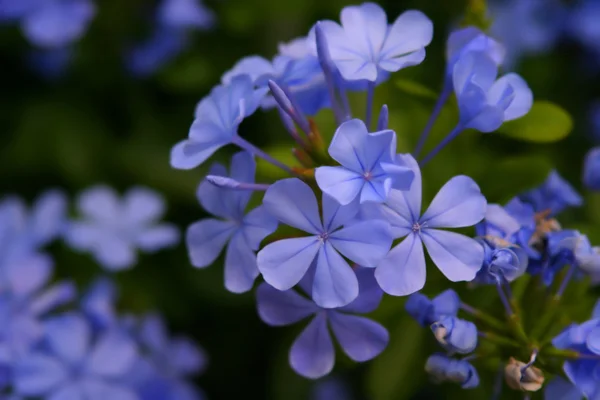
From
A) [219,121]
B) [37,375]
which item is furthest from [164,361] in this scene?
[219,121]

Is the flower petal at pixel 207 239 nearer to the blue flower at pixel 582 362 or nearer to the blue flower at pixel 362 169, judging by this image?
the blue flower at pixel 362 169

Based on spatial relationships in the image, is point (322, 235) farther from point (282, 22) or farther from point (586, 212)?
point (282, 22)

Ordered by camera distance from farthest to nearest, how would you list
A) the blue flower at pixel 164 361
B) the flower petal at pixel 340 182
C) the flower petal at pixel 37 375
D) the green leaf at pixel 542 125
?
the blue flower at pixel 164 361
the flower petal at pixel 37 375
the green leaf at pixel 542 125
the flower petal at pixel 340 182

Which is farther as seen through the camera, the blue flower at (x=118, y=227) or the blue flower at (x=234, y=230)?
the blue flower at (x=118, y=227)

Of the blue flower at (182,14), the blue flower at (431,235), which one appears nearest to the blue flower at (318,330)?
the blue flower at (431,235)

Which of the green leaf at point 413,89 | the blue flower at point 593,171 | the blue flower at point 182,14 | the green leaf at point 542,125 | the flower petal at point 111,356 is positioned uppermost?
the blue flower at point 182,14
